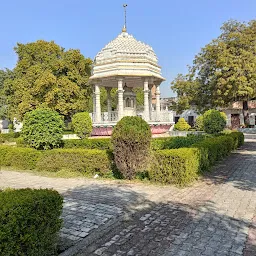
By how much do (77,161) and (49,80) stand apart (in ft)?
62.1

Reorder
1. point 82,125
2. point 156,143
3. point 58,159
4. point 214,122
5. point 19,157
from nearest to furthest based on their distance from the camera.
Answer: point 58,159, point 19,157, point 156,143, point 82,125, point 214,122

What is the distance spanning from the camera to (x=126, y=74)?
19.3m

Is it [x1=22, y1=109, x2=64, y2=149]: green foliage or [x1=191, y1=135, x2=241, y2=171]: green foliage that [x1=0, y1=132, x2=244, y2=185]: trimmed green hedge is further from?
[x1=22, y1=109, x2=64, y2=149]: green foliage

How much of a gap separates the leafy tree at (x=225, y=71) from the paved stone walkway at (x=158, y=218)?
69.8 ft

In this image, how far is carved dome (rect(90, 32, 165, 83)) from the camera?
1966cm

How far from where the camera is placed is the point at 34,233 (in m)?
3.26

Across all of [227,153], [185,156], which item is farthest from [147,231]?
[227,153]

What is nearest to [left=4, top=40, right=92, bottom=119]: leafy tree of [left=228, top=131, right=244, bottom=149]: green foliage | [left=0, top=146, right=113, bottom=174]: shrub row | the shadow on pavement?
[left=0, top=146, right=113, bottom=174]: shrub row

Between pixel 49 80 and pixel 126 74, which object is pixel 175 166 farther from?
pixel 49 80

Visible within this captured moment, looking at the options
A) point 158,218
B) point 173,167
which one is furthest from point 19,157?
point 158,218

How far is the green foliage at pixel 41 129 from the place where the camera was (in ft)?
38.8

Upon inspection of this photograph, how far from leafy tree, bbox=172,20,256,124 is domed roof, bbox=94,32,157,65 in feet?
32.7

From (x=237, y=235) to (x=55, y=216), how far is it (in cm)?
294

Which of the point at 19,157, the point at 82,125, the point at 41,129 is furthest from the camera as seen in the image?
the point at 82,125
